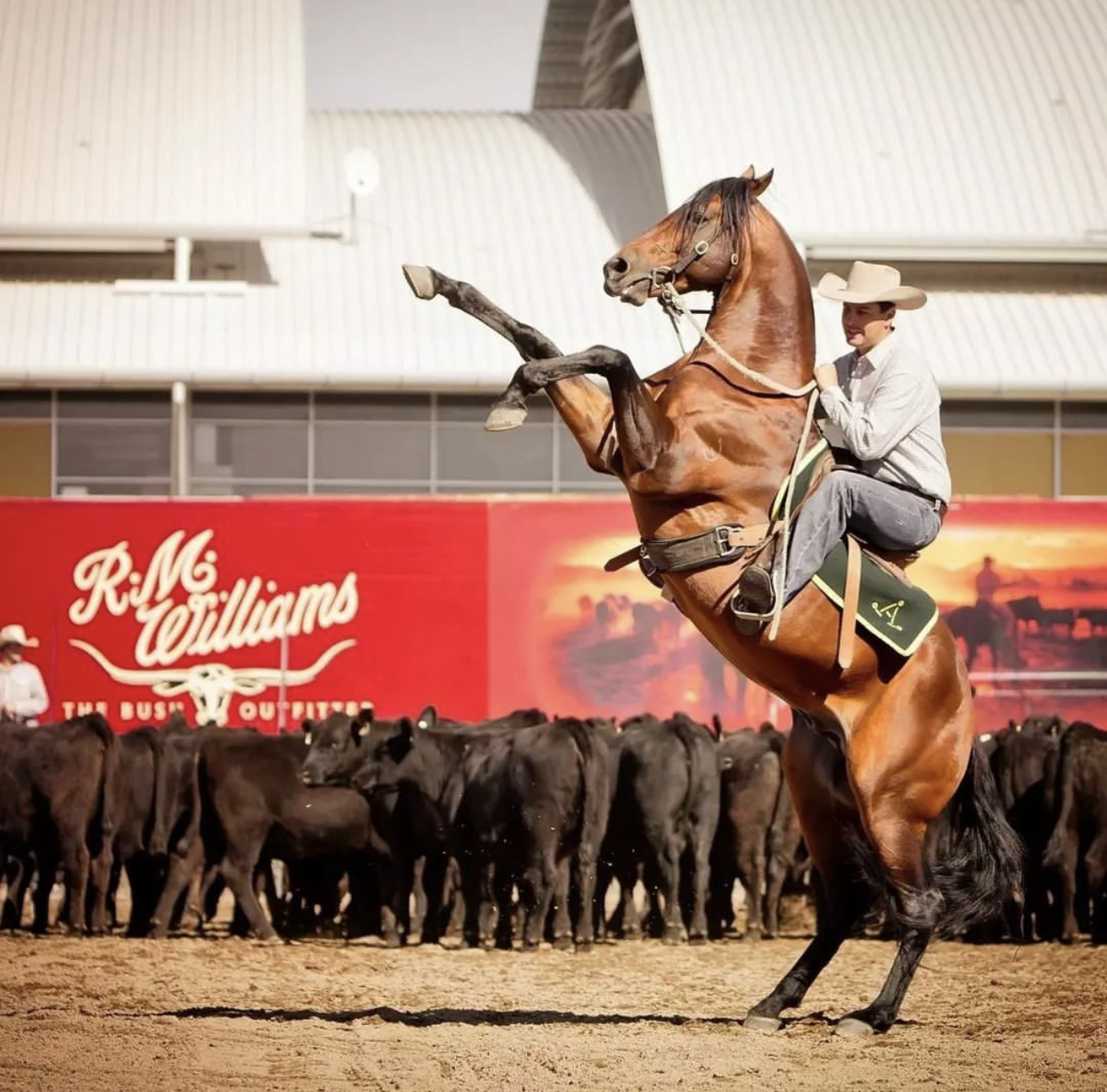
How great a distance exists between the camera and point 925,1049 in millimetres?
7574

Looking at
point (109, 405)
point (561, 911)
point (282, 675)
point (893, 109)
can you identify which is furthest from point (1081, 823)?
point (893, 109)

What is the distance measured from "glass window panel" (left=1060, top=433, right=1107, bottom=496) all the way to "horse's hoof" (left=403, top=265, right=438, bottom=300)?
18.9 m

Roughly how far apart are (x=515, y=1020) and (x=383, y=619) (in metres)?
10.6

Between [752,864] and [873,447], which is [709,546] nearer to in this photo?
[873,447]

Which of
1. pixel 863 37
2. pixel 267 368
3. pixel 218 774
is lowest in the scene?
pixel 218 774

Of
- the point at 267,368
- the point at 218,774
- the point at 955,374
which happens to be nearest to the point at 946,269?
the point at 955,374

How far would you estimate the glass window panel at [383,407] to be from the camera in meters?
24.5

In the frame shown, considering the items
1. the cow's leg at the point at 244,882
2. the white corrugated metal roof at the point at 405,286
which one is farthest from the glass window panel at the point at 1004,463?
the cow's leg at the point at 244,882

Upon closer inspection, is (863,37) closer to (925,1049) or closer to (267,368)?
(267,368)

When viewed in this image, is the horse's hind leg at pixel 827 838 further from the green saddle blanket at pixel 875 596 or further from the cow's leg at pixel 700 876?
the cow's leg at pixel 700 876

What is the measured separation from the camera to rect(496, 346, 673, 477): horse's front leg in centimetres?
731

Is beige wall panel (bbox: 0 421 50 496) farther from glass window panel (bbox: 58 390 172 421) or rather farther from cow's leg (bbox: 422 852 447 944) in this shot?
cow's leg (bbox: 422 852 447 944)

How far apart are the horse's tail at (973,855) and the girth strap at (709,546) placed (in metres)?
1.64

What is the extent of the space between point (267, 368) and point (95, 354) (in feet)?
7.46
